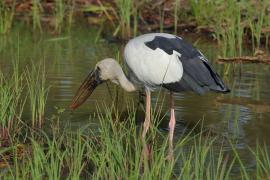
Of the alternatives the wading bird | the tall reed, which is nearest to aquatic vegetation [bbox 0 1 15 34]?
the tall reed

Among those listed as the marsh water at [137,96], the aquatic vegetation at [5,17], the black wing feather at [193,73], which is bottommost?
the marsh water at [137,96]

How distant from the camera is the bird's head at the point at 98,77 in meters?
7.60

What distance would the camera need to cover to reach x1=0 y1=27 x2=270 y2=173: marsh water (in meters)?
7.56

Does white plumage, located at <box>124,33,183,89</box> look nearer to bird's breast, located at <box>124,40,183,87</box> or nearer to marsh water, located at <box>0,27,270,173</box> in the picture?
bird's breast, located at <box>124,40,183,87</box>

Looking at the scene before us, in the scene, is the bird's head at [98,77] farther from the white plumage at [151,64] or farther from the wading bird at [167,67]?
the white plumage at [151,64]

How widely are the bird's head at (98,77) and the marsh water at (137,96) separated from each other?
0.15 meters

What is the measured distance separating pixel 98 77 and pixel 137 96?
3.55ft

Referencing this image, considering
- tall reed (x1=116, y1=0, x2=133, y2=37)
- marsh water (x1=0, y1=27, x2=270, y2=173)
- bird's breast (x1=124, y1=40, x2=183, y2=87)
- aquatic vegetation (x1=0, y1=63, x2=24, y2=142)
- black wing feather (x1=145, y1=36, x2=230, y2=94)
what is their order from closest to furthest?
aquatic vegetation (x1=0, y1=63, x2=24, y2=142) → black wing feather (x1=145, y1=36, x2=230, y2=94) → bird's breast (x1=124, y1=40, x2=183, y2=87) → marsh water (x1=0, y1=27, x2=270, y2=173) → tall reed (x1=116, y1=0, x2=133, y2=37)

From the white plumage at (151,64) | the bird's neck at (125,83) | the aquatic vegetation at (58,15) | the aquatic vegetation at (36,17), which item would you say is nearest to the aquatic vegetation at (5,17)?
the aquatic vegetation at (36,17)

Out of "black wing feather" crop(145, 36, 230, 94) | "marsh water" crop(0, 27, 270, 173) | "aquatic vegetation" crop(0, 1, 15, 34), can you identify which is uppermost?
"aquatic vegetation" crop(0, 1, 15, 34)

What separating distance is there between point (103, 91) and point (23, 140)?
221 centimetres

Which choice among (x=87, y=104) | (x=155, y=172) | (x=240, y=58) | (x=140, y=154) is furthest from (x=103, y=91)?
(x=155, y=172)

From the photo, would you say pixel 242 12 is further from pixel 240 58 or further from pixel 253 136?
pixel 253 136

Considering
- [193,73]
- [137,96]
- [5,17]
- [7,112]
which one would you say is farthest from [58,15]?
[7,112]
